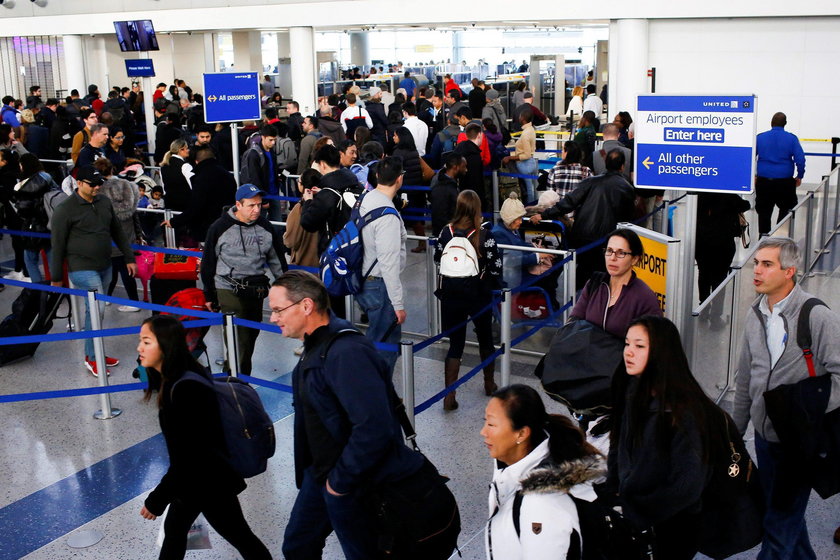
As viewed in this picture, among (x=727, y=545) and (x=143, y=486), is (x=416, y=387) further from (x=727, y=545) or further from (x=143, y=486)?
(x=727, y=545)

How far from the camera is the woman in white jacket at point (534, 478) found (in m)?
2.94

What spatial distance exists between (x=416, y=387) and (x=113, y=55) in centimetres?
2611

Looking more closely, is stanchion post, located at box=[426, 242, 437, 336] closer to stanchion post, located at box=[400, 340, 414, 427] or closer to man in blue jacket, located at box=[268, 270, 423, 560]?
stanchion post, located at box=[400, 340, 414, 427]

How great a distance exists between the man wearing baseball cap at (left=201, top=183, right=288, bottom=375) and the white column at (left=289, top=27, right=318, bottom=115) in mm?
17132

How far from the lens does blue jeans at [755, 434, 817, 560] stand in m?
4.23

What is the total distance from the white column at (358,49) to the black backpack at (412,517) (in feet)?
125

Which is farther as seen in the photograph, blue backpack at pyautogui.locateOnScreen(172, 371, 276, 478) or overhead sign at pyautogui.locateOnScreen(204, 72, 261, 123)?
overhead sign at pyautogui.locateOnScreen(204, 72, 261, 123)

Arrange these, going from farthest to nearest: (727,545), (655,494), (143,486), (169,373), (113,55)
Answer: (113,55)
(143,486)
(169,373)
(727,545)
(655,494)

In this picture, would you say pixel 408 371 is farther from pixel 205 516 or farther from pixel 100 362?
pixel 100 362

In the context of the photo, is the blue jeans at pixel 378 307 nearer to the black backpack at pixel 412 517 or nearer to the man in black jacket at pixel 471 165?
the black backpack at pixel 412 517

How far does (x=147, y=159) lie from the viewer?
2003 cm

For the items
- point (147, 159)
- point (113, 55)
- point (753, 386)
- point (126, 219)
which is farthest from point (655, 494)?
point (113, 55)

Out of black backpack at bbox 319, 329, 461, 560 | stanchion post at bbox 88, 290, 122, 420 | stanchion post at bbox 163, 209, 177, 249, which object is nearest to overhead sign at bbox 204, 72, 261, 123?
stanchion post at bbox 163, 209, 177, 249

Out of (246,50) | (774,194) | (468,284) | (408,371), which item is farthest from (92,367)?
(246,50)
